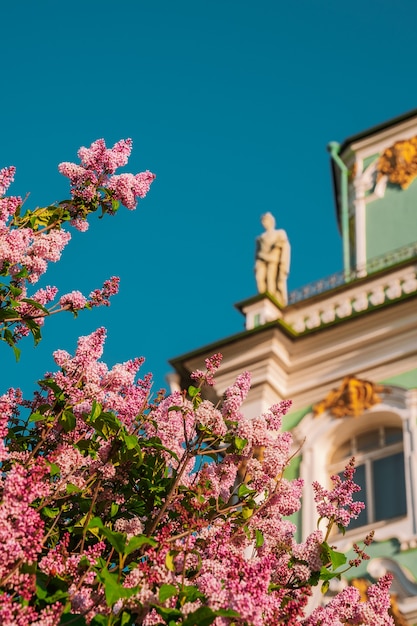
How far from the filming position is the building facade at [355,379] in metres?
14.8

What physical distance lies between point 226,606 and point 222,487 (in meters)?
1.54

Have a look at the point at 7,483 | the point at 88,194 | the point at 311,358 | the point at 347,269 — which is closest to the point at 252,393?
the point at 311,358

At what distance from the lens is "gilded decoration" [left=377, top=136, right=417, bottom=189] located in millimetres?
20906

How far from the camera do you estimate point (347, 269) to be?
20.0 metres

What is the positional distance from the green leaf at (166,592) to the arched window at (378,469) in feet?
33.7

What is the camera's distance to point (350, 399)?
53.7 ft

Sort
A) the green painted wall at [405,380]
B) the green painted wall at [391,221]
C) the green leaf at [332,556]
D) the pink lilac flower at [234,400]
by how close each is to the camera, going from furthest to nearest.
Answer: the green painted wall at [391,221] < the green painted wall at [405,380] < the pink lilac flower at [234,400] < the green leaf at [332,556]

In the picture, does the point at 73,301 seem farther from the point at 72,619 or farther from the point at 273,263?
the point at 273,263

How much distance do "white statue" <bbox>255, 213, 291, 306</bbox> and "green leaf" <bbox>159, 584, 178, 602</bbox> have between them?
1377cm

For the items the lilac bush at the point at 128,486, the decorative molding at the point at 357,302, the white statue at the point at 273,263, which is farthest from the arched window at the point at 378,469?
the lilac bush at the point at 128,486

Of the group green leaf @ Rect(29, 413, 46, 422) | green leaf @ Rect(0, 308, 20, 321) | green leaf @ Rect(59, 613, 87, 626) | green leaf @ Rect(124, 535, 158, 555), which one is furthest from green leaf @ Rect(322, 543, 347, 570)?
green leaf @ Rect(0, 308, 20, 321)

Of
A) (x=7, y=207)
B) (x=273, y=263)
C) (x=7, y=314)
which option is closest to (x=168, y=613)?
(x=7, y=314)

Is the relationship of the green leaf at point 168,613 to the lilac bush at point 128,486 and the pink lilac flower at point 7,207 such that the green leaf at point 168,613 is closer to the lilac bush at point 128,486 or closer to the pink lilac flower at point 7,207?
the lilac bush at point 128,486

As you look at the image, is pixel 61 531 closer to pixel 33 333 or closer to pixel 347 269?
pixel 33 333
